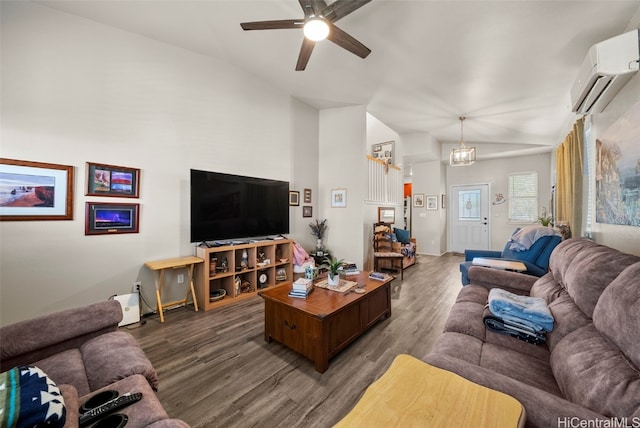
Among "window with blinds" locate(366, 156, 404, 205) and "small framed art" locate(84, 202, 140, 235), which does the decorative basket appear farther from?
"window with blinds" locate(366, 156, 404, 205)

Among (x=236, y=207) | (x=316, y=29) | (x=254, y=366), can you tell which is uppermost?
(x=316, y=29)

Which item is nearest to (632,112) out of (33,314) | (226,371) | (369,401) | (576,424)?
(576,424)

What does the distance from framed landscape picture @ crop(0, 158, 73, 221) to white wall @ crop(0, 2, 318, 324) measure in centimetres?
7

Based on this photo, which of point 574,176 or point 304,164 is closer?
point 574,176

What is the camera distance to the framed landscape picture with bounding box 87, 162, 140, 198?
2346mm

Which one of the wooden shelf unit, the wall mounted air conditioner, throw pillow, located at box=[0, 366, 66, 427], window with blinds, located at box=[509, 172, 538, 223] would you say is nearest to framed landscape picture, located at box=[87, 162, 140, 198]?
the wooden shelf unit

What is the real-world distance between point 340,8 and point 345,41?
30 centimetres

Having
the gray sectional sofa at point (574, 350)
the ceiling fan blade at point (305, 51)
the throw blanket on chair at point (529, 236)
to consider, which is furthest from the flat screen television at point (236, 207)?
the throw blanket on chair at point (529, 236)

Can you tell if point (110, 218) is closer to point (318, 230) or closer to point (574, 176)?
Answer: point (318, 230)

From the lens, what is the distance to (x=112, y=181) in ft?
8.05

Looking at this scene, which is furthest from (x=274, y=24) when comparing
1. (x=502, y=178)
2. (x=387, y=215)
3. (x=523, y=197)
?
(x=523, y=197)

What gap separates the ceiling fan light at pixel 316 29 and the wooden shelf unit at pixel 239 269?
2468 millimetres

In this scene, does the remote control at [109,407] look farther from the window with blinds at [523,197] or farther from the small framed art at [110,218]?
the window with blinds at [523,197]

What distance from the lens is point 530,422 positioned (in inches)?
29.8
